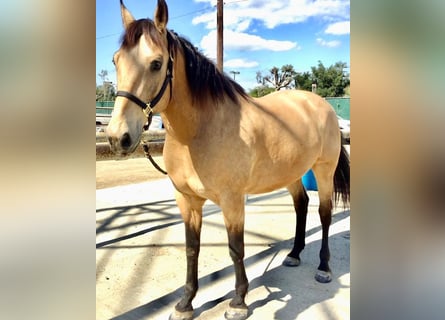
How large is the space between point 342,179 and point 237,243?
1.48m

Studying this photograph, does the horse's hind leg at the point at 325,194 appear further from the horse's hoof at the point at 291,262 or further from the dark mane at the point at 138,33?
the dark mane at the point at 138,33

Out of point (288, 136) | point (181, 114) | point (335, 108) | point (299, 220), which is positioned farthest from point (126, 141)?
point (335, 108)

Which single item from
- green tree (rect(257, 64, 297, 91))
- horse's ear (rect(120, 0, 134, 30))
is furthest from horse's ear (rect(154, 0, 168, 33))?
green tree (rect(257, 64, 297, 91))

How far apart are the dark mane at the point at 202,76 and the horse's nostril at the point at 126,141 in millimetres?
553

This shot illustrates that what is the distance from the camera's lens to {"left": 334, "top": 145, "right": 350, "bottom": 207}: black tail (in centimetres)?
293

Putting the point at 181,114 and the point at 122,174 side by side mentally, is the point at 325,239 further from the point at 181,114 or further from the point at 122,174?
the point at 122,174

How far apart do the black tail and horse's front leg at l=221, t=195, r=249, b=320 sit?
139cm

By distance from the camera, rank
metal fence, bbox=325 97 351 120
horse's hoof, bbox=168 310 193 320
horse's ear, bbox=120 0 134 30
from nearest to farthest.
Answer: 1. horse's ear, bbox=120 0 134 30
2. horse's hoof, bbox=168 310 193 320
3. metal fence, bbox=325 97 351 120

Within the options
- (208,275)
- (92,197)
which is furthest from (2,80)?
(208,275)

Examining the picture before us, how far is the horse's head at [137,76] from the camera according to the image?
1.28 metres

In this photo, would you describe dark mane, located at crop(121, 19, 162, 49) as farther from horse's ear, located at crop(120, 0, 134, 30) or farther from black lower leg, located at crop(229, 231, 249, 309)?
black lower leg, located at crop(229, 231, 249, 309)

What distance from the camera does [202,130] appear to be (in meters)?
1.75

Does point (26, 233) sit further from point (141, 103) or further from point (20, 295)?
point (141, 103)

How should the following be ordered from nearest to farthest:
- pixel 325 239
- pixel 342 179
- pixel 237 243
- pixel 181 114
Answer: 1. pixel 181 114
2. pixel 237 243
3. pixel 325 239
4. pixel 342 179
